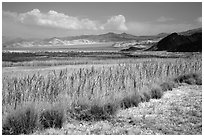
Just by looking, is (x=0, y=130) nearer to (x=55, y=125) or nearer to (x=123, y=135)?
(x=55, y=125)

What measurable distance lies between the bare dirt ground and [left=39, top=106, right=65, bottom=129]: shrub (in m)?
0.16

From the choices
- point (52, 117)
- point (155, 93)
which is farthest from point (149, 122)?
point (155, 93)

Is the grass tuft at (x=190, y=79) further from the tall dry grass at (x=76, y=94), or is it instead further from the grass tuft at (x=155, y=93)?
the tall dry grass at (x=76, y=94)

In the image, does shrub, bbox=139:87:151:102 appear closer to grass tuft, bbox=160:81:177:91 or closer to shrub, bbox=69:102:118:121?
grass tuft, bbox=160:81:177:91

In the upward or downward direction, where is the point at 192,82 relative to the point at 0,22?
downward

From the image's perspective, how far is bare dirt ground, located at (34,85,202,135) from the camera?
5191mm

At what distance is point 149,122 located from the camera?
5723mm

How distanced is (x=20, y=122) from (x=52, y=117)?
71cm

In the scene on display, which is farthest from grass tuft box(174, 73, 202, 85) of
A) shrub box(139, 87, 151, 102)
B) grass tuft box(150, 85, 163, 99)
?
shrub box(139, 87, 151, 102)

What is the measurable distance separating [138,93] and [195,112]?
1.92 meters

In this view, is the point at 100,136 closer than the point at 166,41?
Yes

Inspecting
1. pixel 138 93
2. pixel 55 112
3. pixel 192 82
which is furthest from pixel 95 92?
pixel 192 82

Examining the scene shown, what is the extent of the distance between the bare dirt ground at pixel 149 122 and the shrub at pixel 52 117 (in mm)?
160

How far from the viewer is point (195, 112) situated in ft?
21.2
